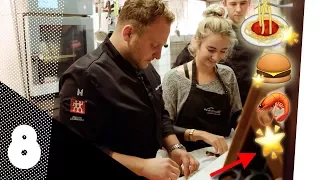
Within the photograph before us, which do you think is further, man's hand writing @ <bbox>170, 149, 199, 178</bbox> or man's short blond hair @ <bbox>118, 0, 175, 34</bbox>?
Answer: man's hand writing @ <bbox>170, 149, 199, 178</bbox>

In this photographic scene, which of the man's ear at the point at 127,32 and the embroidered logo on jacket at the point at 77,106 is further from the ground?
the man's ear at the point at 127,32

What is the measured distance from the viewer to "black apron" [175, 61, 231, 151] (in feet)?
3.96

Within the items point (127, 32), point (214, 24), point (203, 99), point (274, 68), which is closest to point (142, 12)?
Answer: point (127, 32)

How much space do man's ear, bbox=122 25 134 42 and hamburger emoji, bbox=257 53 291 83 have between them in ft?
1.49

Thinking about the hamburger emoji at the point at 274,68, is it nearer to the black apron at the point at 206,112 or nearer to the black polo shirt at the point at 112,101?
the black apron at the point at 206,112

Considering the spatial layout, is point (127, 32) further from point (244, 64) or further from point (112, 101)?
point (244, 64)

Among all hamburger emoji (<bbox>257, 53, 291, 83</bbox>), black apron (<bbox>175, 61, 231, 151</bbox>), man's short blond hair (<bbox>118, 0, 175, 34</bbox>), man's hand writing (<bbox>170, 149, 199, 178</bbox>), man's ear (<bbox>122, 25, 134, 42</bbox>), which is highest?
man's short blond hair (<bbox>118, 0, 175, 34</bbox>)

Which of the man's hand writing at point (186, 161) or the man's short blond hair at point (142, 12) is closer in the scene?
the man's short blond hair at point (142, 12)

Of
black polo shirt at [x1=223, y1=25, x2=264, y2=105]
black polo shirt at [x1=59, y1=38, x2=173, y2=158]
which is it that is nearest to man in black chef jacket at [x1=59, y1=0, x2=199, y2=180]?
black polo shirt at [x1=59, y1=38, x2=173, y2=158]

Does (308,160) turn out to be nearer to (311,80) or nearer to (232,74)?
(311,80)

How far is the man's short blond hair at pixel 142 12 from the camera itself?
43.9 inches

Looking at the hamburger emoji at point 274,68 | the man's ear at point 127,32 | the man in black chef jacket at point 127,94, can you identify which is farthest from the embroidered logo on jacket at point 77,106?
the hamburger emoji at point 274,68

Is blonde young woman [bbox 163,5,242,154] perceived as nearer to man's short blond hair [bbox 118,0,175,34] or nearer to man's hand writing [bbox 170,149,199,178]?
man's hand writing [bbox 170,149,199,178]

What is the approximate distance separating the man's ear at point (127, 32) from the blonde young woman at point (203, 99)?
0.62 ft
